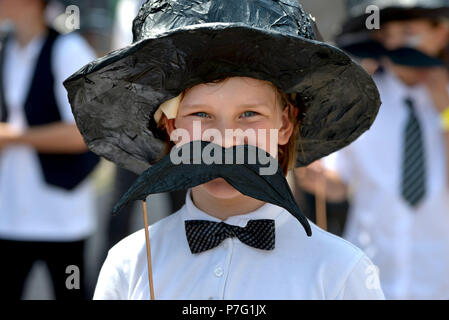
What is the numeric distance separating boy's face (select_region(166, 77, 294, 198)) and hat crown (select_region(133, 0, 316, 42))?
0.67 feet

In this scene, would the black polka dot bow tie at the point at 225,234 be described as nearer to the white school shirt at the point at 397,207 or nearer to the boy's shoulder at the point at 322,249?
the boy's shoulder at the point at 322,249

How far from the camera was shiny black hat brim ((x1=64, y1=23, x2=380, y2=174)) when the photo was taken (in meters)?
2.08

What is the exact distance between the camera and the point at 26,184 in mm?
4039

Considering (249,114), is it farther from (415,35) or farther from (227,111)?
(415,35)

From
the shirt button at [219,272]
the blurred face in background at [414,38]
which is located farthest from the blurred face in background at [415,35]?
the shirt button at [219,272]

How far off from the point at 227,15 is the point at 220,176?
1.37 feet

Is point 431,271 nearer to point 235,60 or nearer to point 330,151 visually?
point 330,151

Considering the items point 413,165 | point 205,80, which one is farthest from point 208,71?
point 413,165

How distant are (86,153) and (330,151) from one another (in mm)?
1765

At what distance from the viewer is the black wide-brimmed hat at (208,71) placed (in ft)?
6.82

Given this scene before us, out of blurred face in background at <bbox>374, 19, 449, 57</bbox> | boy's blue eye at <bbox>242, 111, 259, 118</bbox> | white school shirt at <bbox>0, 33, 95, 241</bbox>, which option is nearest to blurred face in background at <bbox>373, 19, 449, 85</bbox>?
blurred face in background at <bbox>374, 19, 449, 57</bbox>

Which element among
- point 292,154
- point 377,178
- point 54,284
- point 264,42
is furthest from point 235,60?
point 54,284

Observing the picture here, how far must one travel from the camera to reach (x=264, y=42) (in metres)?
2.08

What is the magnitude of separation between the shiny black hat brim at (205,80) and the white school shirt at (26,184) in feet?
5.05
